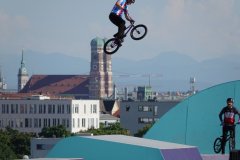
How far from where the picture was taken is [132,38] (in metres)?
24.4

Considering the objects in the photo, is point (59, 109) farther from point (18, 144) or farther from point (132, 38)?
point (132, 38)

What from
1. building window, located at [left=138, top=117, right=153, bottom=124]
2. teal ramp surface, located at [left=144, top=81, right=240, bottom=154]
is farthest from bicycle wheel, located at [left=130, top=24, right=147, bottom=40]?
building window, located at [left=138, top=117, right=153, bottom=124]

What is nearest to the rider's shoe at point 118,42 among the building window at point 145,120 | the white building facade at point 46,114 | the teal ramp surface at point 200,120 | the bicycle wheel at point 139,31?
the bicycle wheel at point 139,31

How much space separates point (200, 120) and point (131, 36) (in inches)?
579

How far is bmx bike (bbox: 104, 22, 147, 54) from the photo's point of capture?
950 inches

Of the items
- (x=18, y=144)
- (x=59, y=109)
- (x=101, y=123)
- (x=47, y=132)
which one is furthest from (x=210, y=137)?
(x=101, y=123)

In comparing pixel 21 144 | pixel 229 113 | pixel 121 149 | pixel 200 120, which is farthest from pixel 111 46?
pixel 21 144

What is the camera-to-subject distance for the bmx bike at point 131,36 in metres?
24.1

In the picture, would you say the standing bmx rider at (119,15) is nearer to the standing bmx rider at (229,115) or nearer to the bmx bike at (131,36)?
the bmx bike at (131,36)

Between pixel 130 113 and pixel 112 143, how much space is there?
13045 cm

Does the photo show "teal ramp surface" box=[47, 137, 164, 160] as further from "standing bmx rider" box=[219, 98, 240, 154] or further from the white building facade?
the white building facade

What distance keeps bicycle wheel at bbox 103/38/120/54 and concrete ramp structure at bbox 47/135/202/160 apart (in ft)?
14.7

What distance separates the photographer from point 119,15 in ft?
76.0

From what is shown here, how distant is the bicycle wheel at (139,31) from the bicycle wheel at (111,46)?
1.65 ft
